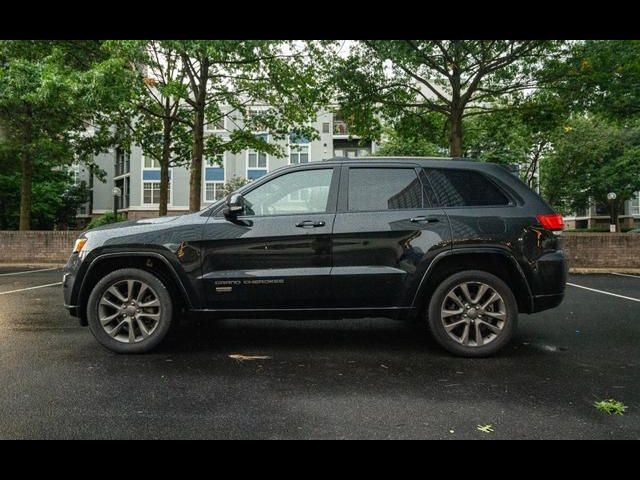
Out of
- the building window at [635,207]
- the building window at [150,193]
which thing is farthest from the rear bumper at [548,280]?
the building window at [635,207]

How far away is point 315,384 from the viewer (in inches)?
148

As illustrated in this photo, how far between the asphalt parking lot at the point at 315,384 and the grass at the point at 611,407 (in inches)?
2.4

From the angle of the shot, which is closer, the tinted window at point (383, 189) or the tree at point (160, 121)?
the tinted window at point (383, 189)

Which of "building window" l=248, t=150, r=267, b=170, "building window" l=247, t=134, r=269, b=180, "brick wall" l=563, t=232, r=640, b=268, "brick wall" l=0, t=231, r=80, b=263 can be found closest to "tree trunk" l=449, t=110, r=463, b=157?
"brick wall" l=563, t=232, r=640, b=268

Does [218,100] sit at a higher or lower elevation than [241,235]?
higher

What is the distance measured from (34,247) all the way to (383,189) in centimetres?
1717

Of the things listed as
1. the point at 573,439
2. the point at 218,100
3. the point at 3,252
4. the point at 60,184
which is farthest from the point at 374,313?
the point at 60,184

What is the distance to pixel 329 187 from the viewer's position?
4723 mm

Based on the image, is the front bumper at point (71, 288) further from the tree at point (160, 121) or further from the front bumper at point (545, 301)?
the tree at point (160, 121)

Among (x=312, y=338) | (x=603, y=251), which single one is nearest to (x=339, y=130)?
(x=603, y=251)

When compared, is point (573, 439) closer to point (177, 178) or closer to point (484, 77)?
point (484, 77)

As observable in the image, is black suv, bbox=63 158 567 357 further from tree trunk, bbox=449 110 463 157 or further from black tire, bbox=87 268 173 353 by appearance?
tree trunk, bbox=449 110 463 157

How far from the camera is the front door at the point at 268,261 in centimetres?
449
